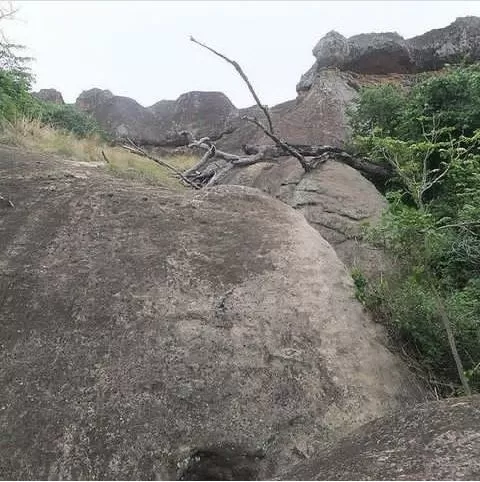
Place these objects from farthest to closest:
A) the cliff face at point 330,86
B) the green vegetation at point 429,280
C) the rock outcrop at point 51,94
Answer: the rock outcrop at point 51,94 → the cliff face at point 330,86 → the green vegetation at point 429,280

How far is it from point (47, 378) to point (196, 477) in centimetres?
125

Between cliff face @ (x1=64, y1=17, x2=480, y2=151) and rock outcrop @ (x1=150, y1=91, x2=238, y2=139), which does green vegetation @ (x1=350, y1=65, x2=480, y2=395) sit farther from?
rock outcrop @ (x1=150, y1=91, x2=238, y2=139)

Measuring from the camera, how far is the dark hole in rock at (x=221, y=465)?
4.02 metres

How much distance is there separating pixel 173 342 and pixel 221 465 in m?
1.03

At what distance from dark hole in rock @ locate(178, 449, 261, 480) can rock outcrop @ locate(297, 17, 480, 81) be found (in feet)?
52.6

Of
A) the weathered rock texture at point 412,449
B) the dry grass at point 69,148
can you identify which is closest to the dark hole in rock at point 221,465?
the weathered rock texture at point 412,449

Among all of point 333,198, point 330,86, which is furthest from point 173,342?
point 330,86

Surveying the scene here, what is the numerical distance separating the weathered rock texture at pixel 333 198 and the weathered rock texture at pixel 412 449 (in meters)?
4.34

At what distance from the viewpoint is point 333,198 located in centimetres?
993

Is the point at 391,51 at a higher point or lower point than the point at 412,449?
higher

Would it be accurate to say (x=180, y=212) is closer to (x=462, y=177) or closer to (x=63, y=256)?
(x=63, y=256)

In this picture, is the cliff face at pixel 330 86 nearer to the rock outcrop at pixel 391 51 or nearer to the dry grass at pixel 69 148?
the rock outcrop at pixel 391 51

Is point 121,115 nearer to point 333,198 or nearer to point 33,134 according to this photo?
point 33,134

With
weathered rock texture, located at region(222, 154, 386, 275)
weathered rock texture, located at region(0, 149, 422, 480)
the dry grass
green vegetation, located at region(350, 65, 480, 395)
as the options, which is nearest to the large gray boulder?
the dry grass
